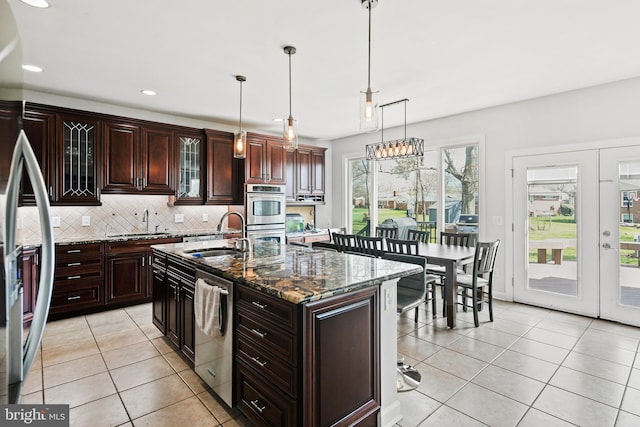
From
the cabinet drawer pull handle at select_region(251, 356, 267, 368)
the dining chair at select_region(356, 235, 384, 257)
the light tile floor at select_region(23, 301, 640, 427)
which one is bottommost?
the light tile floor at select_region(23, 301, 640, 427)


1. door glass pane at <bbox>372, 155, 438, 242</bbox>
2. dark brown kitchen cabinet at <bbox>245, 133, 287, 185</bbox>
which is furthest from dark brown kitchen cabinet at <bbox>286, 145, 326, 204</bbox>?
door glass pane at <bbox>372, 155, 438, 242</bbox>

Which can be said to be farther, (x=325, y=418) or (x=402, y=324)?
(x=402, y=324)

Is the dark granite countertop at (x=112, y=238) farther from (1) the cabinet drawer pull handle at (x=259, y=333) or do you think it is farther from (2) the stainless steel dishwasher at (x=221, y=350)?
(1) the cabinet drawer pull handle at (x=259, y=333)

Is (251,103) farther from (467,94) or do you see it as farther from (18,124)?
(18,124)

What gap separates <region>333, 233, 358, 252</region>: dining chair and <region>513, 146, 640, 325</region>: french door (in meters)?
2.30

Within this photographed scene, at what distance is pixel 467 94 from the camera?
13.2ft

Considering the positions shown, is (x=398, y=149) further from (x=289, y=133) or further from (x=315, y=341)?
(x=315, y=341)

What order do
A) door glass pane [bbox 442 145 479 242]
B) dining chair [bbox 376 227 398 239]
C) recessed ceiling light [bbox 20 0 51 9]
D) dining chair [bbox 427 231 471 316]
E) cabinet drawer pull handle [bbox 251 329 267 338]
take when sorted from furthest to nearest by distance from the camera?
door glass pane [bbox 442 145 479 242] < dining chair [bbox 376 227 398 239] < dining chair [bbox 427 231 471 316] < recessed ceiling light [bbox 20 0 51 9] < cabinet drawer pull handle [bbox 251 329 267 338]

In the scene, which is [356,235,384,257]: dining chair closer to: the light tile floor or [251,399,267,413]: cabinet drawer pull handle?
the light tile floor

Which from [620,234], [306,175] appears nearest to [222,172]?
[306,175]

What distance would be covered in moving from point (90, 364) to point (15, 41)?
2759mm

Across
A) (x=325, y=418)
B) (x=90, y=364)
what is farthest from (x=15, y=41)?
(x=90, y=364)

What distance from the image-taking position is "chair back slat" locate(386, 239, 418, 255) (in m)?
3.45

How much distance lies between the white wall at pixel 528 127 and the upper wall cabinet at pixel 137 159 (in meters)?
3.97
